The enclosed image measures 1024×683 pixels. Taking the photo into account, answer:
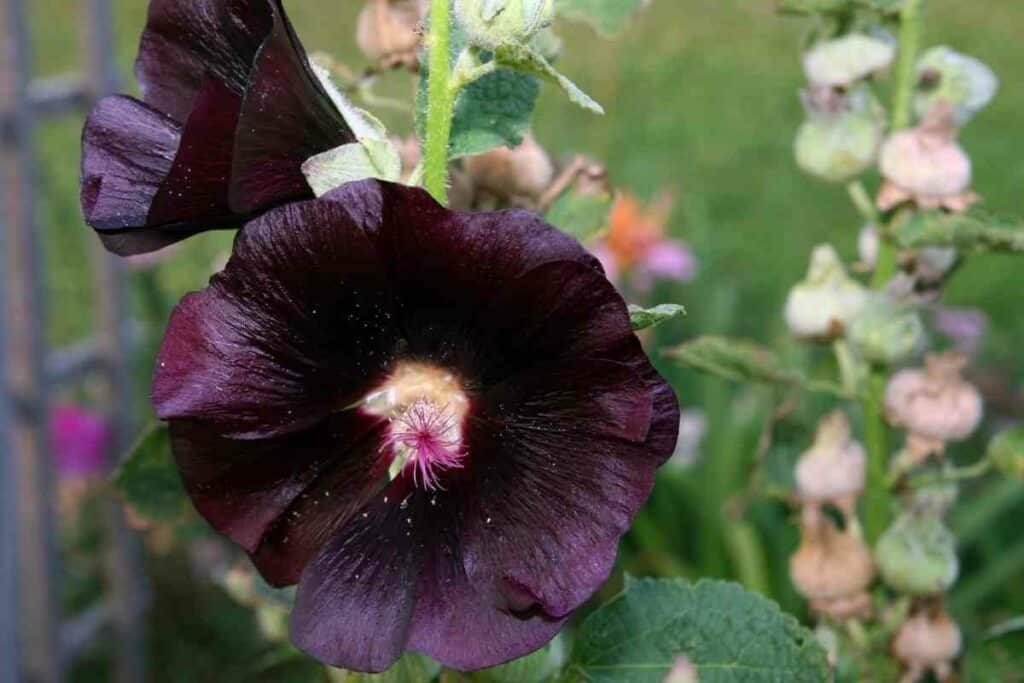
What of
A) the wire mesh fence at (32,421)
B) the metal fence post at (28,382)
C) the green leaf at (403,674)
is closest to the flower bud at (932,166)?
the green leaf at (403,674)

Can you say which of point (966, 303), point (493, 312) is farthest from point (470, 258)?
point (966, 303)

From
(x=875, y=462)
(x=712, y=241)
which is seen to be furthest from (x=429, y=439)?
(x=712, y=241)

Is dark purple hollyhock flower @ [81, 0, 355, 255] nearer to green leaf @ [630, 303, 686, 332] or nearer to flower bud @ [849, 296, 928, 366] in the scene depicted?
green leaf @ [630, 303, 686, 332]

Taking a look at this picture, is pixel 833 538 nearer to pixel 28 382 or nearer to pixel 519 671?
pixel 519 671

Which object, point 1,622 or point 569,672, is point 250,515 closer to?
point 569,672

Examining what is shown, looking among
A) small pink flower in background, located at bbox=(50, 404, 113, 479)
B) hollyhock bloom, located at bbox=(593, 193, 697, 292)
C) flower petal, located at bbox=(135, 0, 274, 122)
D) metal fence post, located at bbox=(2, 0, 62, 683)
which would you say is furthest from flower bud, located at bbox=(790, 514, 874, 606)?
small pink flower in background, located at bbox=(50, 404, 113, 479)

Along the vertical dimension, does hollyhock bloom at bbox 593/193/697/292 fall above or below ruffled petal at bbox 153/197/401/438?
below
